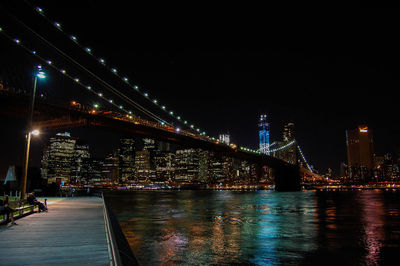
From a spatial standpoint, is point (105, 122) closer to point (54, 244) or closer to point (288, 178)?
point (54, 244)

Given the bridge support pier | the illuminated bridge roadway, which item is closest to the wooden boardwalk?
the illuminated bridge roadway

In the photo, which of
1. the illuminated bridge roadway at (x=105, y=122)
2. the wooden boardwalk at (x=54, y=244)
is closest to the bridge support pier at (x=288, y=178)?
the illuminated bridge roadway at (x=105, y=122)

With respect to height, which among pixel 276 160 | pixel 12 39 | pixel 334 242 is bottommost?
pixel 334 242

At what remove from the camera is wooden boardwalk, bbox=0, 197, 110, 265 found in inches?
242

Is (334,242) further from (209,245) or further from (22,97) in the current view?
(22,97)

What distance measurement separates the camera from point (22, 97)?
3822 centimetres

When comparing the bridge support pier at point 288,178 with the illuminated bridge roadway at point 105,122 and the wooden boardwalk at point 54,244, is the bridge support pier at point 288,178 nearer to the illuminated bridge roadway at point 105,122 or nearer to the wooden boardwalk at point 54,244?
the illuminated bridge roadway at point 105,122

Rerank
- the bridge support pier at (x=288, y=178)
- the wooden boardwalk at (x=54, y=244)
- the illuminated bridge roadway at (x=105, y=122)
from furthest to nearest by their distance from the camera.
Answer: the bridge support pier at (x=288, y=178) → the illuminated bridge roadway at (x=105, y=122) → the wooden boardwalk at (x=54, y=244)

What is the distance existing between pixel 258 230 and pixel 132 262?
9.42 m

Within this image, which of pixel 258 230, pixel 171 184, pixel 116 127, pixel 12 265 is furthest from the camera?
pixel 171 184

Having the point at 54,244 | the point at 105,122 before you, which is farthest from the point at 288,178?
the point at 54,244

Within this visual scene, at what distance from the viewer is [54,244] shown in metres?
7.55

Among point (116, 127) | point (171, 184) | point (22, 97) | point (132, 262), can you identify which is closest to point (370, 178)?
point (171, 184)

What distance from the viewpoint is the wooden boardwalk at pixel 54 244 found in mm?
6156
